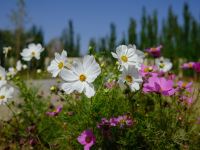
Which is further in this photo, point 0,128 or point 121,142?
point 0,128

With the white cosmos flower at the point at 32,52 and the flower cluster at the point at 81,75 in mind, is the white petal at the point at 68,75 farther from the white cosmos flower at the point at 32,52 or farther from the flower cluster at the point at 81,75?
the white cosmos flower at the point at 32,52

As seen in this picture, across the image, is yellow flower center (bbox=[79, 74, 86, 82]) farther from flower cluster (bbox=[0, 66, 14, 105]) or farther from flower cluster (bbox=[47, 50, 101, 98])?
flower cluster (bbox=[0, 66, 14, 105])

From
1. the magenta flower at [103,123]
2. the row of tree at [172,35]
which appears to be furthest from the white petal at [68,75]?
the row of tree at [172,35]

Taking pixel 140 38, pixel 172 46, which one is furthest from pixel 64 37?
pixel 172 46

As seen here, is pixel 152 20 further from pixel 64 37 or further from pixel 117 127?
pixel 117 127

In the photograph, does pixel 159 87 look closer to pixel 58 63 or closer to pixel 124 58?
pixel 124 58

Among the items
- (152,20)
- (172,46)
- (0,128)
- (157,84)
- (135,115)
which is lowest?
(0,128)
